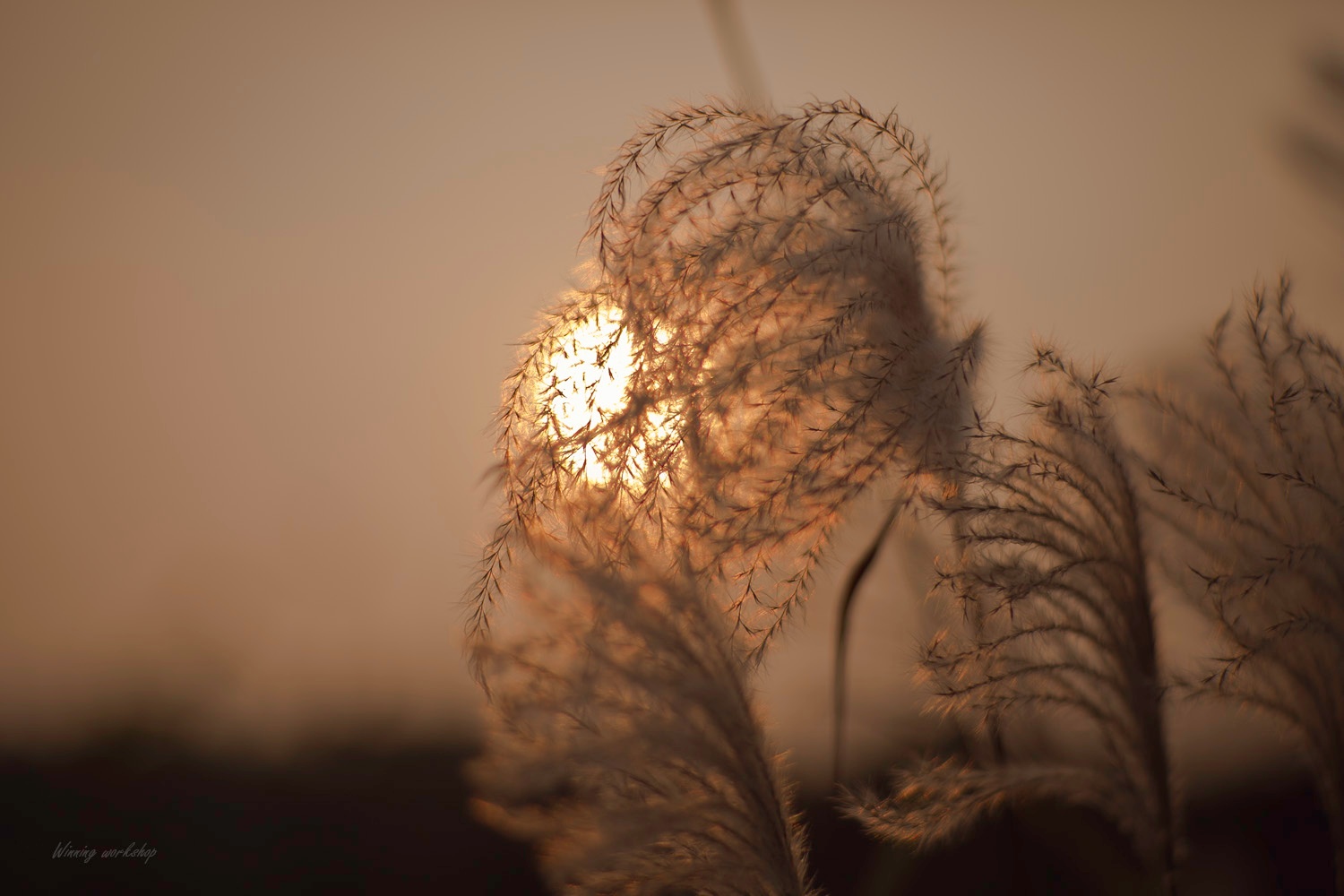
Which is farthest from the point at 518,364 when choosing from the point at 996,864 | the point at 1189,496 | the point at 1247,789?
the point at 1247,789

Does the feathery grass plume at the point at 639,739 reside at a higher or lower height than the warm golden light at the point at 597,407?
lower

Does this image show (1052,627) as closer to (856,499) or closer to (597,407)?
(856,499)

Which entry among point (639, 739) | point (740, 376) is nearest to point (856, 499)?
point (740, 376)

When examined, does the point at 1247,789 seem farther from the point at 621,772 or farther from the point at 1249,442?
the point at 621,772

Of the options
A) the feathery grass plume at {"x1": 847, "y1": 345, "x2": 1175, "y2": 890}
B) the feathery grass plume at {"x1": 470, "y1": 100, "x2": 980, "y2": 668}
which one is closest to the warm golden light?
the feathery grass plume at {"x1": 470, "y1": 100, "x2": 980, "y2": 668}

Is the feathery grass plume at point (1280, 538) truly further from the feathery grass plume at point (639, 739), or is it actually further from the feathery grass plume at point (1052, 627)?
the feathery grass plume at point (639, 739)

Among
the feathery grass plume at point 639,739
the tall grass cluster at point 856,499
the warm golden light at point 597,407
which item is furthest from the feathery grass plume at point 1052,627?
Result: the warm golden light at point 597,407
